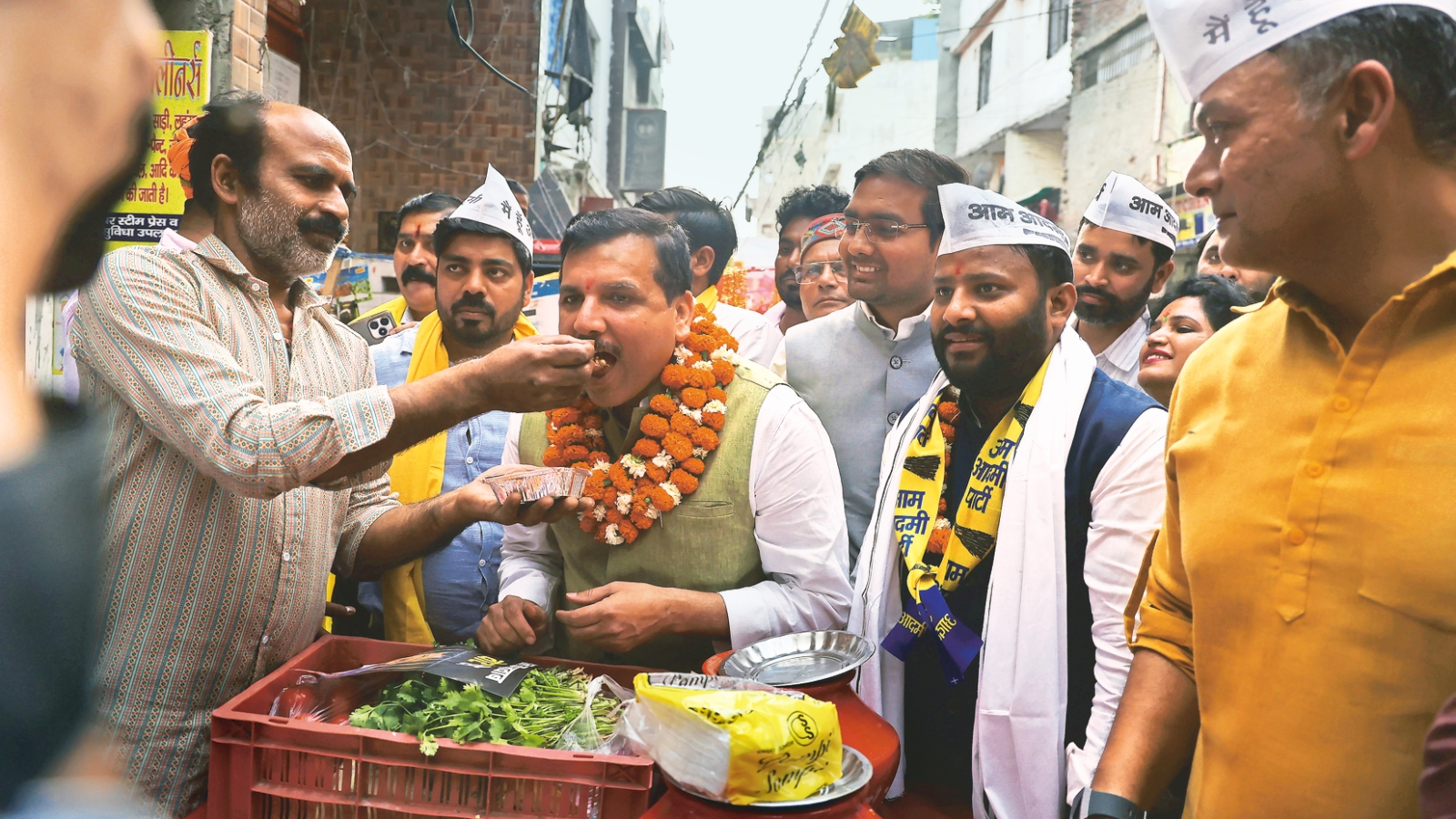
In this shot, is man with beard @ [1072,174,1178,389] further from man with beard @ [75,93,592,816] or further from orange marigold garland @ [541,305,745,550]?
man with beard @ [75,93,592,816]

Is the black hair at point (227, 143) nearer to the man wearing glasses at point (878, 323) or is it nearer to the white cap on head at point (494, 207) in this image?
the white cap on head at point (494, 207)

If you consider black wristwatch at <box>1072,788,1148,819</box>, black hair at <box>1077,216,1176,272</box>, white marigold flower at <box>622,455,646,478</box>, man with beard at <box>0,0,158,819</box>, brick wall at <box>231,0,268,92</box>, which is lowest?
black wristwatch at <box>1072,788,1148,819</box>

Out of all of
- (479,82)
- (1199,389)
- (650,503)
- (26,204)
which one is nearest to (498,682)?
(650,503)

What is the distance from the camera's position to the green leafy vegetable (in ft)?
6.26

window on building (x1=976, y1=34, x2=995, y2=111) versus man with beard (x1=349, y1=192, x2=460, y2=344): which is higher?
window on building (x1=976, y1=34, x2=995, y2=111)

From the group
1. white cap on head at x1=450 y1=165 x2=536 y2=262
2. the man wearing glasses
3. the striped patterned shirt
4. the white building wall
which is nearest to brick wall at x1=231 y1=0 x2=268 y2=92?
white cap on head at x1=450 y1=165 x2=536 y2=262

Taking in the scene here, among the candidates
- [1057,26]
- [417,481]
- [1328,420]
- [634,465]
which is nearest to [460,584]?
[417,481]

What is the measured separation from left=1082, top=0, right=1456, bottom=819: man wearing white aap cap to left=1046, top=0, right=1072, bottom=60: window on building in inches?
775

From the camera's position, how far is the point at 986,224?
2.90 m

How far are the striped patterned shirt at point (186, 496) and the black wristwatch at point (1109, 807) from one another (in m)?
1.61

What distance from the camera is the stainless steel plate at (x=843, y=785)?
142cm

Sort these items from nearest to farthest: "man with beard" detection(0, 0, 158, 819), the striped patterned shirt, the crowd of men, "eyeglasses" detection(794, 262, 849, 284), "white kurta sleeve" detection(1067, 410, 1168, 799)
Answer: "man with beard" detection(0, 0, 158, 819), the crowd of men, the striped patterned shirt, "white kurta sleeve" detection(1067, 410, 1168, 799), "eyeglasses" detection(794, 262, 849, 284)

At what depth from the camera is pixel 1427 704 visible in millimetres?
1257

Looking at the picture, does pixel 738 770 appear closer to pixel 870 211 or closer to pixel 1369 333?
pixel 1369 333
